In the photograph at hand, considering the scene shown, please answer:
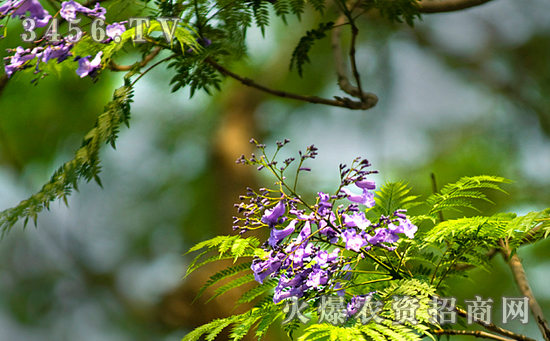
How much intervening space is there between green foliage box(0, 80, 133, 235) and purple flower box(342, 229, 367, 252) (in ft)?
0.97

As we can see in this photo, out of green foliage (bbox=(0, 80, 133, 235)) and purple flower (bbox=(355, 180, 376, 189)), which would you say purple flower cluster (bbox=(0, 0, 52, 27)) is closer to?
green foliage (bbox=(0, 80, 133, 235))

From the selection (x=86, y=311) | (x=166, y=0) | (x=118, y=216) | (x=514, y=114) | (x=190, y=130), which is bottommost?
(x=86, y=311)

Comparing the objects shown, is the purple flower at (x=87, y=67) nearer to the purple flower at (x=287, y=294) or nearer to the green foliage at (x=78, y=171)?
the green foliage at (x=78, y=171)

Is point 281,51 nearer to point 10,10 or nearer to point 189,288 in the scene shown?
point 189,288

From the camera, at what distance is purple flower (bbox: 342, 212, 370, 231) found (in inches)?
16.2

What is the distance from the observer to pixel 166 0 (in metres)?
0.64

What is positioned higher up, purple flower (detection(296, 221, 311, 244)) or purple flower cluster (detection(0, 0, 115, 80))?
purple flower cluster (detection(0, 0, 115, 80))

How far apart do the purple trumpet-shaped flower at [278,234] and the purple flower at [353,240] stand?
6 cm

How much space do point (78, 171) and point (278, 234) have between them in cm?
27

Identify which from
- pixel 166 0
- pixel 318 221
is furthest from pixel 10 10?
pixel 318 221

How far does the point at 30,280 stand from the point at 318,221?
5.93 feet

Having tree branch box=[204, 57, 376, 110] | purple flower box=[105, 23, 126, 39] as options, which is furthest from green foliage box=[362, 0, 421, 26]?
purple flower box=[105, 23, 126, 39]

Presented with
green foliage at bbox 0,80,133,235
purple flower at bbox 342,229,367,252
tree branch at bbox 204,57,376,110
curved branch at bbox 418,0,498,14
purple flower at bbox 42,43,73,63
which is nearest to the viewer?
purple flower at bbox 342,229,367,252

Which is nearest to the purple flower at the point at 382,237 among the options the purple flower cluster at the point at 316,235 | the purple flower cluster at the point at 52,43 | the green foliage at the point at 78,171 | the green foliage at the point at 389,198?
the purple flower cluster at the point at 316,235
